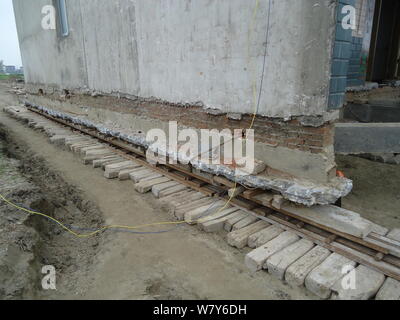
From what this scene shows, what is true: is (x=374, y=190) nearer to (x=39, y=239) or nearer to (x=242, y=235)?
(x=242, y=235)

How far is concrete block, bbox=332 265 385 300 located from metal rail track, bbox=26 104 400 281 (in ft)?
0.28

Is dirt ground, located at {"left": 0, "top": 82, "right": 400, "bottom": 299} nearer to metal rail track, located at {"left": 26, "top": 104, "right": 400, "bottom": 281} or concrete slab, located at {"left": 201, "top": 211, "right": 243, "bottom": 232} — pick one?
concrete slab, located at {"left": 201, "top": 211, "right": 243, "bottom": 232}

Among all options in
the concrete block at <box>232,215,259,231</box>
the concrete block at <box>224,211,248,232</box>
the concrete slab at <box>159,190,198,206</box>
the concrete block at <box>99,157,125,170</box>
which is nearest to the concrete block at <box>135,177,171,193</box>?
the concrete slab at <box>159,190,198,206</box>

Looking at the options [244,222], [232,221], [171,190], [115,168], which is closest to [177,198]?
[171,190]

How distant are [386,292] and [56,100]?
1019 centimetres

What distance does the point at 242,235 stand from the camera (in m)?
3.17

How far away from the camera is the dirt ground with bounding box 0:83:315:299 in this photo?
2.58 meters

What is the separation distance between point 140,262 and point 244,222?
1243 millimetres

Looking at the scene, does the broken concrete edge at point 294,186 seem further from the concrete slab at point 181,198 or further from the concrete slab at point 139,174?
the concrete slab at point 139,174

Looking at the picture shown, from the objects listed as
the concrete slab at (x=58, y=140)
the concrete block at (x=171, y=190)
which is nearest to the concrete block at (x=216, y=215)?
the concrete block at (x=171, y=190)

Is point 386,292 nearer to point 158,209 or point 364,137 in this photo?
point 364,137

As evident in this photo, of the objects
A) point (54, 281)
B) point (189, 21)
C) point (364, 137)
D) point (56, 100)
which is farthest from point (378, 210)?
point (56, 100)

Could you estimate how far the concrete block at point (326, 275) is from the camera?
2.47 metres
